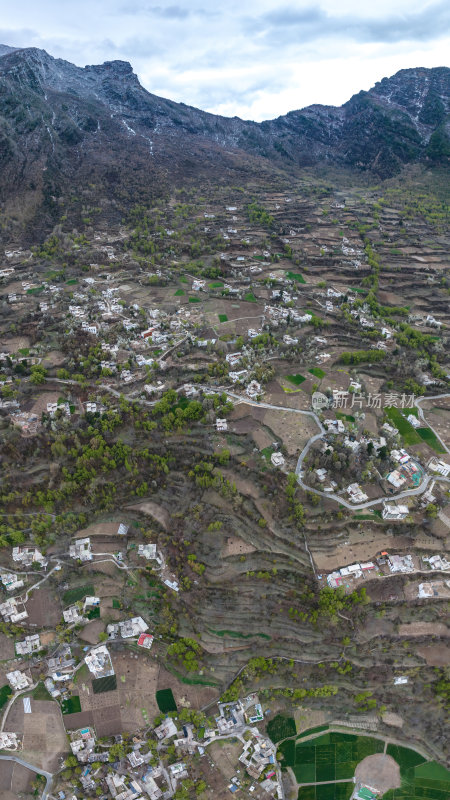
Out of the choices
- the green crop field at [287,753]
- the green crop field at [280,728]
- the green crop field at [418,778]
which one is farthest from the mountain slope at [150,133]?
the green crop field at [418,778]

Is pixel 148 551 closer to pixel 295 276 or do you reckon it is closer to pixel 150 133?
pixel 295 276

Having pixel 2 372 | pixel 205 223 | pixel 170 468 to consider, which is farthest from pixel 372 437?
pixel 205 223

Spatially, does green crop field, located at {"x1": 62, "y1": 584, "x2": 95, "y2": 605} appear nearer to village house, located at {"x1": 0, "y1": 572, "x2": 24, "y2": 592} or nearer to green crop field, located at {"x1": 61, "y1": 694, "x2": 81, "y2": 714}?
village house, located at {"x1": 0, "y1": 572, "x2": 24, "y2": 592}

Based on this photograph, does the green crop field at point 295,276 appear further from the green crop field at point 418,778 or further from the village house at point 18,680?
the village house at point 18,680

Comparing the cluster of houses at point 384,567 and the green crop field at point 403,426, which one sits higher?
the green crop field at point 403,426

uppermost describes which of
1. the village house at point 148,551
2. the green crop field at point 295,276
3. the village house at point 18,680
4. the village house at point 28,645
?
the green crop field at point 295,276
